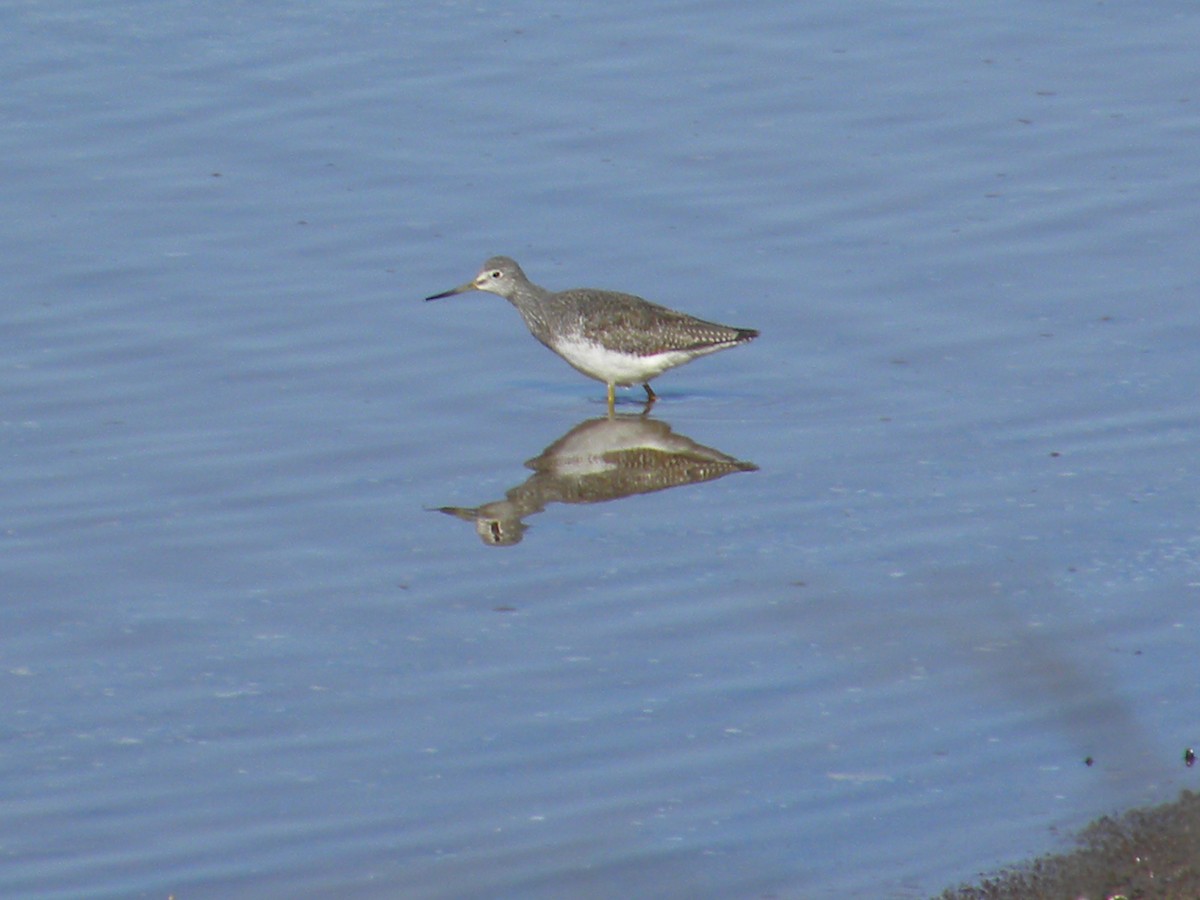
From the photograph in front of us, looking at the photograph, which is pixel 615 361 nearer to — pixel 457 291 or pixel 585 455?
pixel 585 455

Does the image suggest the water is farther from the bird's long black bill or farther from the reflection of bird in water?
the bird's long black bill

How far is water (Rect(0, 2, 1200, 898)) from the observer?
722cm

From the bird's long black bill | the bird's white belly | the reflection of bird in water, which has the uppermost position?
the bird's long black bill

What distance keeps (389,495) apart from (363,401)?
4.10 ft

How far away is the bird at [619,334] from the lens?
11844 mm

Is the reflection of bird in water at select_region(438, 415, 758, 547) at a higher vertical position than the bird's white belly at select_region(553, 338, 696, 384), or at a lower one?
lower

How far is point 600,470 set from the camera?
1105 centimetres

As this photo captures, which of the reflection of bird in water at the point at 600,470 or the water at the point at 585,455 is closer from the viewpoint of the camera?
the water at the point at 585,455

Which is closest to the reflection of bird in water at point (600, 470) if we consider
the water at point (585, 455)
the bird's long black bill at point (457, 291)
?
the water at point (585, 455)

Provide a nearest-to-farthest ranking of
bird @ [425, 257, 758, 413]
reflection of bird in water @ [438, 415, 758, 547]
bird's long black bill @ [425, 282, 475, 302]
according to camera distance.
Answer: reflection of bird in water @ [438, 415, 758, 547], bird @ [425, 257, 758, 413], bird's long black bill @ [425, 282, 475, 302]

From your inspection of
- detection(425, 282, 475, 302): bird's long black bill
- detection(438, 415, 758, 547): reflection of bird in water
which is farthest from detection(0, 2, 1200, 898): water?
detection(425, 282, 475, 302): bird's long black bill

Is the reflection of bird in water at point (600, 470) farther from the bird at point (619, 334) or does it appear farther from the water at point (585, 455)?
the bird at point (619, 334)

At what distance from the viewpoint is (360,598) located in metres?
9.19

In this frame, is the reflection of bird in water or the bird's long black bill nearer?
the reflection of bird in water
